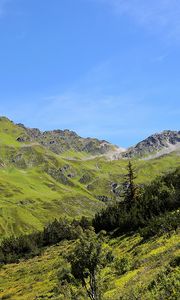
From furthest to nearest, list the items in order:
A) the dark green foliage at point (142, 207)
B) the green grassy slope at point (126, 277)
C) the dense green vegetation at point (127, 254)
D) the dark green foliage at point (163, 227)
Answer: the dark green foliage at point (142, 207) → the dark green foliage at point (163, 227) → the dense green vegetation at point (127, 254) → the green grassy slope at point (126, 277)

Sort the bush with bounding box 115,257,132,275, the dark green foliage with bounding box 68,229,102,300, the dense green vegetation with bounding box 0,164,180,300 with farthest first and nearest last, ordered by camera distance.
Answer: the bush with bounding box 115,257,132,275
the dark green foliage with bounding box 68,229,102,300
the dense green vegetation with bounding box 0,164,180,300

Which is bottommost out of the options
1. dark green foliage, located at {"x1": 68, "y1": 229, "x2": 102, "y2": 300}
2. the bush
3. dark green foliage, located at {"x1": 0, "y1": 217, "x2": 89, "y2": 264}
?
dark green foliage, located at {"x1": 0, "y1": 217, "x2": 89, "y2": 264}

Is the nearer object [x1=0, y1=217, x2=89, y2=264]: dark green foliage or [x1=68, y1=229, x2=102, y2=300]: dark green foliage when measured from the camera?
[x1=68, y1=229, x2=102, y2=300]: dark green foliage

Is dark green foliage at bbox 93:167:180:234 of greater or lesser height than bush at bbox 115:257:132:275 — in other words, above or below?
above

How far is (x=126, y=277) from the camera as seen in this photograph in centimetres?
3459

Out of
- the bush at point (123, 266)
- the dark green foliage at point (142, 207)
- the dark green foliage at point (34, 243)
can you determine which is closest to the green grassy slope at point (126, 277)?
the bush at point (123, 266)

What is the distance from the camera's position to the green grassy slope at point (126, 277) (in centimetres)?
2423

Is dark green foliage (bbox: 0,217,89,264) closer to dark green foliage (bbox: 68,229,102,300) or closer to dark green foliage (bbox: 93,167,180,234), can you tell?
dark green foliage (bbox: 93,167,180,234)

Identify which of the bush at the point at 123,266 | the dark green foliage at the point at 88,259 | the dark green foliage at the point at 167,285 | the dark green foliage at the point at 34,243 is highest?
the dark green foliage at the point at 88,259

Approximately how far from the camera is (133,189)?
8069cm

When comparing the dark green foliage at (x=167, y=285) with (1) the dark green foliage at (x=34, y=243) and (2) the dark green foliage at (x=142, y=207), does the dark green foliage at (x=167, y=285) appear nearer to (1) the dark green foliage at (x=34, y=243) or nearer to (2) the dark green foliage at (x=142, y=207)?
(2) the dark green foliage at (x=142, y=207)

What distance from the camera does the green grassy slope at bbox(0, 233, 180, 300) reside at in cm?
2423

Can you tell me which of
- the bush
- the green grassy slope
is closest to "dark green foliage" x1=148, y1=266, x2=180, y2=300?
the green grassy slope

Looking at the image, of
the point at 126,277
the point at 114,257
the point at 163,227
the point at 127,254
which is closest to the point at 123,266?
the point at 126,277
